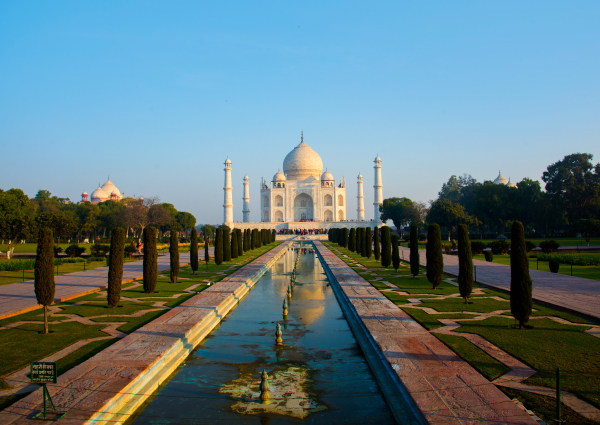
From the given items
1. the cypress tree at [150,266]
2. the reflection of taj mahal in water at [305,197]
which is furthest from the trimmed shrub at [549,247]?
the reflection of taj mahal in water at [305,197]

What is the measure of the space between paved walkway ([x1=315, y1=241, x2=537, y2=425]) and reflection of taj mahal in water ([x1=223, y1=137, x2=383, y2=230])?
46.8m

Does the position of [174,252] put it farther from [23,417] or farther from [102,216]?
[102,216]

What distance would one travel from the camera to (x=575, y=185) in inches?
1508

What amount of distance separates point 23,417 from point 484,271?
13882 millimetres

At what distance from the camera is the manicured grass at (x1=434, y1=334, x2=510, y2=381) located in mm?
5174

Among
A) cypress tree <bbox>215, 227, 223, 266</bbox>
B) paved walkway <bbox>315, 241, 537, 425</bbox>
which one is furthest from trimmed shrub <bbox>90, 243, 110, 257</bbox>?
paved walkway <bbox>315, 241, 537, 425</bbox>

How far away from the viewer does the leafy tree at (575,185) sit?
36844 millimetres

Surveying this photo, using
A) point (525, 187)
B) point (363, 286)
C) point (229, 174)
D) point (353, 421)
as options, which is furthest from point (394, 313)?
point (229, 174)

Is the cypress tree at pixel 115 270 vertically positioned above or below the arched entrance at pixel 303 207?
below

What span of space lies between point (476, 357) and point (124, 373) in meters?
4.16

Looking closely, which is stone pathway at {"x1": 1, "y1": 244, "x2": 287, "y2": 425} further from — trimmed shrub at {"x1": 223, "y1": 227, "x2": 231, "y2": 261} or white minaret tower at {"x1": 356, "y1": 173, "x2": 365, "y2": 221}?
white minaret tower at {"x1": 356, "y1": 173, "x2": 365, "y2": 221}

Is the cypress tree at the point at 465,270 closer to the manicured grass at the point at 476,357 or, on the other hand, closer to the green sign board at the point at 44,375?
the manicured grass at the point at 476,357

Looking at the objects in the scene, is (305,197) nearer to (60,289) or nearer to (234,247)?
(234,247)

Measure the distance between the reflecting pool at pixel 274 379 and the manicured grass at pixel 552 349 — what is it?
6.11ft
